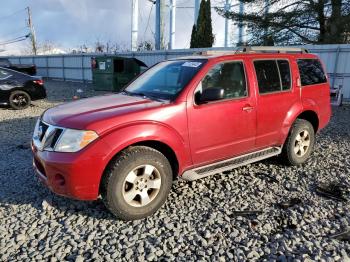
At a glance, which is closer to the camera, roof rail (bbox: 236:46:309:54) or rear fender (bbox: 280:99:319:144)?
roof rail (bbox: 236:46:309:54)

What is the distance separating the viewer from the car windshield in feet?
13.5

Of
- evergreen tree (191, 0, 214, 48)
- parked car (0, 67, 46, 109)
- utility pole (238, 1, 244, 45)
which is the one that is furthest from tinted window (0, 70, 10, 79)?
evergreen tree (191, 0, 214, 48)

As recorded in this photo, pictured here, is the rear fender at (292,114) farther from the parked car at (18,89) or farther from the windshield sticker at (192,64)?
the parked car at (18,89)

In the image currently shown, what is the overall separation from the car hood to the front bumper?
29 cm

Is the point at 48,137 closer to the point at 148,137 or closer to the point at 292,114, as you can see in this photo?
the point at 148,137

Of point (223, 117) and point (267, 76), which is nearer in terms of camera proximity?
point (223, 117)

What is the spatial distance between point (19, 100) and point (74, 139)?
353 inches

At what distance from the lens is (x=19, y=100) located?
11.2 m

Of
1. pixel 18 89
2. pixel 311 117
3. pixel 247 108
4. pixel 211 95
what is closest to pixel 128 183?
pixel 211 95

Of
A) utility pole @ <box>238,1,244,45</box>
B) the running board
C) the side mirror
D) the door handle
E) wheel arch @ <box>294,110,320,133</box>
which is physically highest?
utility pole @ <box>238,1,244,45</box>

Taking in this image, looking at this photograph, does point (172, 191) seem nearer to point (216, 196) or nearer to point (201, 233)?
point (216, 196)

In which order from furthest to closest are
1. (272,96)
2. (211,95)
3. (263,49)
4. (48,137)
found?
1. (263,49)
2. (272,96)
3. (211,95)
4. (48,137)

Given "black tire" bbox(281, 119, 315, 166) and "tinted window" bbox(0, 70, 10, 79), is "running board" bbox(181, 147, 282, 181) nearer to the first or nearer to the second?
"black tire" bbox(281, 119, 315, 166)

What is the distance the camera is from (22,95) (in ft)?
37.0
